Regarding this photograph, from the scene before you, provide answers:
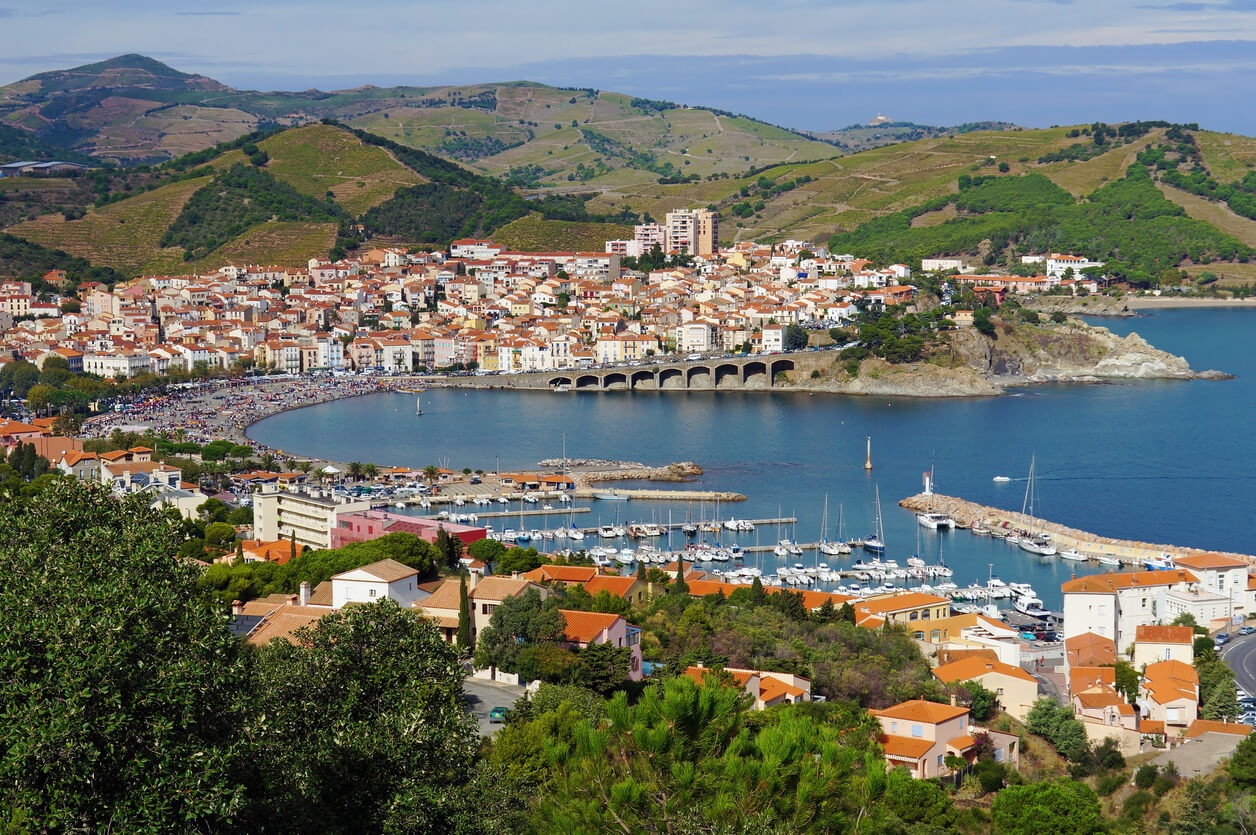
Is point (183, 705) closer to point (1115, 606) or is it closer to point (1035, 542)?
point (1115, 606)

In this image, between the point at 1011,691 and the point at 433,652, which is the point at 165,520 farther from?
the point at 1011,691

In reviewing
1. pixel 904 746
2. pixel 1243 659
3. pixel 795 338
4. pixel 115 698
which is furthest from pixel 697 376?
pixel 115 698

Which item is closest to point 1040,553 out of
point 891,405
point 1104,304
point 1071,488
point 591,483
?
point 1071,488

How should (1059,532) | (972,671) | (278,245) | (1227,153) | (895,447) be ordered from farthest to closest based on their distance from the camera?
(1227,153)
(278,245)
(895,447)
(1059,532)
(972,671)

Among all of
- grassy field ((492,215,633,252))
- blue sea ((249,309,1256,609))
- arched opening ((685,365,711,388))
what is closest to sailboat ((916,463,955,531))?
blue sea ((249,309,1256,609))

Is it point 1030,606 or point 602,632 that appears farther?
point 1030,606
